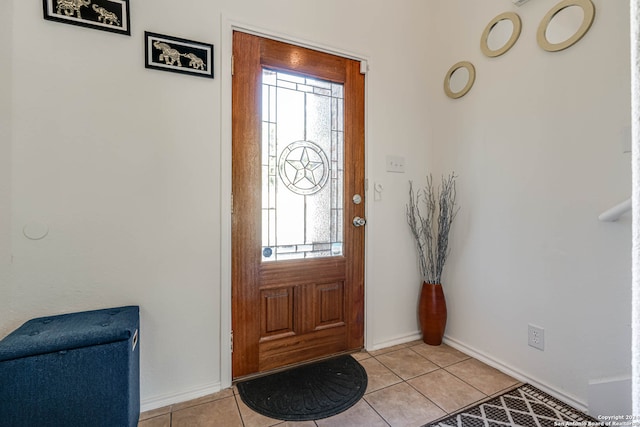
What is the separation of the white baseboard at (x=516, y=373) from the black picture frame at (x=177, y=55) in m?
2.44

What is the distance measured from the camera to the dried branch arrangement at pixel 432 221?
2266 mm

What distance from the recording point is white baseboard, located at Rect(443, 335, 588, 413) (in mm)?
1573

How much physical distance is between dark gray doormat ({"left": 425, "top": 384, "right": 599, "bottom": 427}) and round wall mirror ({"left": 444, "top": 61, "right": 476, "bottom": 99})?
1.96 meters

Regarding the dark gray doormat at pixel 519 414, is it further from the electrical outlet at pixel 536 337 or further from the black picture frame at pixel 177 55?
the black picture frame at pixel 177 55

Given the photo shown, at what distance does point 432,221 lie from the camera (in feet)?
7.93

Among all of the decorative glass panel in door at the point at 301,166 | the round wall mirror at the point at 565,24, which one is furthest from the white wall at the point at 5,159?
the round wall mirror at the point at 565,24

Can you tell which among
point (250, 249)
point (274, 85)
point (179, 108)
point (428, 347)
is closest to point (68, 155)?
point (179, 108)

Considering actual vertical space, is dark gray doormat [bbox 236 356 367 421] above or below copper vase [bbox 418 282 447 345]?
below

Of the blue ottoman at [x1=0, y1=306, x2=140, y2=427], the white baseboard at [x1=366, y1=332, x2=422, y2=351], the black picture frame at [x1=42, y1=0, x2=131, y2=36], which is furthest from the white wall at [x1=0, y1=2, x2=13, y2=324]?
the white baseboard at [x1=366, y1=332, x2=422, y2=351]

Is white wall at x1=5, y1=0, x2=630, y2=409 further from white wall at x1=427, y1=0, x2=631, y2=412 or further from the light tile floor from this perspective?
the light tile floor

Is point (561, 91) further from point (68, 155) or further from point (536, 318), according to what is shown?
point (68, 155)

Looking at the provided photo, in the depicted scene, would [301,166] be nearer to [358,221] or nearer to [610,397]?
[358,221]

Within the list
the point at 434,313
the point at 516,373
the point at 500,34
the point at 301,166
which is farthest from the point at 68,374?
the point at 500,34

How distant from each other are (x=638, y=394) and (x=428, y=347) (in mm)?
2060
